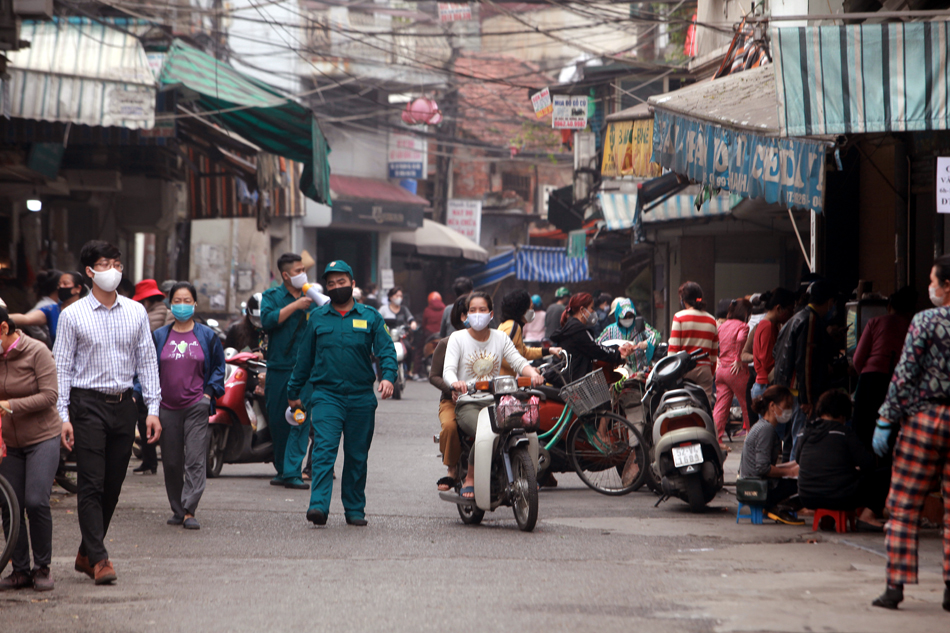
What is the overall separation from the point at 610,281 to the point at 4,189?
2305 centimetres

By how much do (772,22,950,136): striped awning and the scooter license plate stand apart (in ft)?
9.51

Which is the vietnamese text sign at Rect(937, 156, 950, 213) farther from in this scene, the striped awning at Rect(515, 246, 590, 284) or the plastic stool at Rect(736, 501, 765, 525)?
the striped awning at Rect(515, 246, 590, 284)

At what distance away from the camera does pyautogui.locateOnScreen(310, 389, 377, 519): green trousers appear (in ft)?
26.4

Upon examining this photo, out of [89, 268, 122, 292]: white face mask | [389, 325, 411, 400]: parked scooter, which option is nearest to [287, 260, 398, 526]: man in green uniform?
[89, 268, 122, 292]: white face mask

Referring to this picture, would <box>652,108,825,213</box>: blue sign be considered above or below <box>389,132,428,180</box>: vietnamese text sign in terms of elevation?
below

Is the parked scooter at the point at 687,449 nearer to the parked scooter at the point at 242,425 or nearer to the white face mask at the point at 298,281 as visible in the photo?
the white face mask at the point at 298,281

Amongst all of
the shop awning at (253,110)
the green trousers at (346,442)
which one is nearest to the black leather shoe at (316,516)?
the green trousers at (346,442)

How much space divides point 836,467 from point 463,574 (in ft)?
9.89

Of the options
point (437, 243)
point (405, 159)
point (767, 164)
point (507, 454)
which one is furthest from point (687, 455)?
point (405, 159)

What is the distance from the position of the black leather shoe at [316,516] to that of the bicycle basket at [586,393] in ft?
8.38

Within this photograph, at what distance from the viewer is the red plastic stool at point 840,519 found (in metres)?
8.00

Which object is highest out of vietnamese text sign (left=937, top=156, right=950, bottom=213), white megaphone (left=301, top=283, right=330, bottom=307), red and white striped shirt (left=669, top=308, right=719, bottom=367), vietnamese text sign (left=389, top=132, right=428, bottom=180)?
vietnamese text sign (left=389, top=132, right=428, bottom=180)

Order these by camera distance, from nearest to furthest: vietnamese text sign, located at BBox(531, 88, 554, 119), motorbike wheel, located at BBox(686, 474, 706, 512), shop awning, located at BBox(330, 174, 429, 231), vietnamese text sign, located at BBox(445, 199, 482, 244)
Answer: motorbike wheel, located at BBox(686, 474, 706, 512) < vietnamese text sign, located at BBox(531, 88, 554, 119) < shop awning, located at BBox(330, 174, 429, 231) < vietnamese text sign, located at BBox(445, 199, 482, 244)

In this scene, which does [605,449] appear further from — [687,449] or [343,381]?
[343,381]
